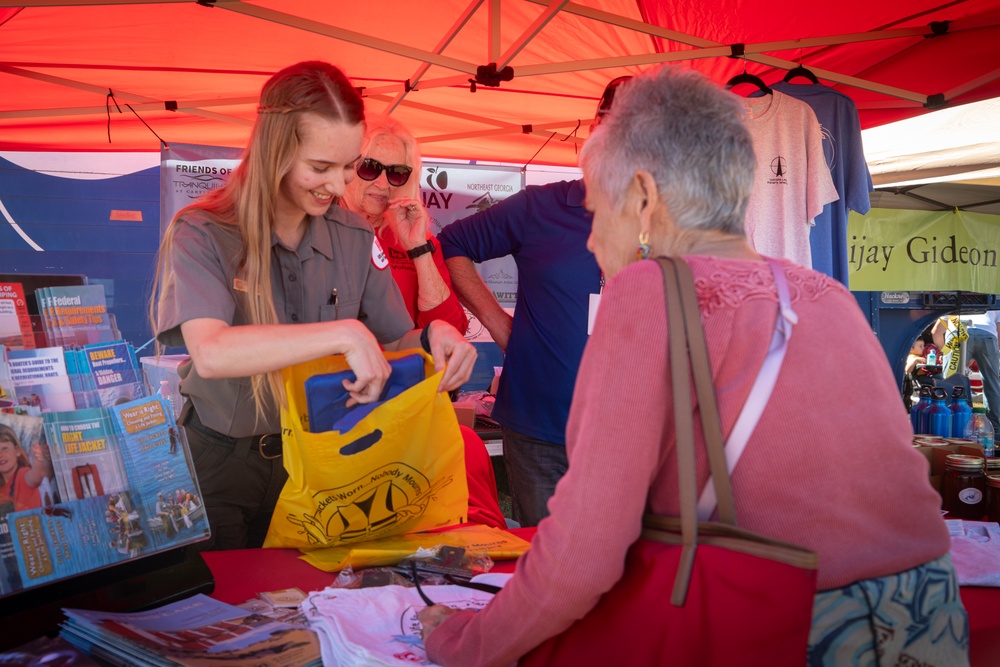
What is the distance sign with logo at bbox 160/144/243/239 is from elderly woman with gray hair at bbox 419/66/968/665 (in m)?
4.96

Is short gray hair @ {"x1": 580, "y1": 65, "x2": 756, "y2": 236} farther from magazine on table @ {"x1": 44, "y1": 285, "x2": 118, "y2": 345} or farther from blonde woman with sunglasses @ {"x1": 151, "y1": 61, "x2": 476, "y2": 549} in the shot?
magazine on table @ {"x1": 44, "y1": 285, "x2": 118, "y2": 345}

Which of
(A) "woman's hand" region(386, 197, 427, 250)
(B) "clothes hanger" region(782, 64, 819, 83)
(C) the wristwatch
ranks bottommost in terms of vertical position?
(C) the wristwatch

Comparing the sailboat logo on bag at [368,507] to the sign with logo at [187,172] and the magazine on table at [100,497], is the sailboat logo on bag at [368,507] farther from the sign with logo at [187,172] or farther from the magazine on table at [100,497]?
the sign with logo at [187,172]

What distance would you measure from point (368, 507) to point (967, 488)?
177 centimetres

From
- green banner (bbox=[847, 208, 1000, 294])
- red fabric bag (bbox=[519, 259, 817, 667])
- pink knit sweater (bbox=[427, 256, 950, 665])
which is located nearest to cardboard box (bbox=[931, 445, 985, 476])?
pink knit sweater (bbox=[427, 256, 950, 665])

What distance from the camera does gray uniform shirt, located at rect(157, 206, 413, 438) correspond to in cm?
153

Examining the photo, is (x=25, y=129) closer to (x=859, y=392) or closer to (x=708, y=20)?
(x=708, y=20)

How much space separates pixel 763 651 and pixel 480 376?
247 inches

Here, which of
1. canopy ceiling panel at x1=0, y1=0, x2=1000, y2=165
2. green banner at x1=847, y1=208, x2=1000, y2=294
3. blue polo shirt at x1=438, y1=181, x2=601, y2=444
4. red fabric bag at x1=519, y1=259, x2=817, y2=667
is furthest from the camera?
green banner at x1=847, y1=208, x2=1000, y2=294

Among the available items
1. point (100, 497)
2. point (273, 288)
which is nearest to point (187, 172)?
point (273, 288)

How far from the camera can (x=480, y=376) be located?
7129 mm

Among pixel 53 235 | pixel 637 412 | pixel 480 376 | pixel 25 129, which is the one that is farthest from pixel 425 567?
pixel 53 235

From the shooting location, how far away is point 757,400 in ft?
3.08

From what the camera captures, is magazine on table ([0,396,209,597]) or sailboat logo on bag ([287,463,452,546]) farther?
sailboat logo on bag ([287,463,452,546])
